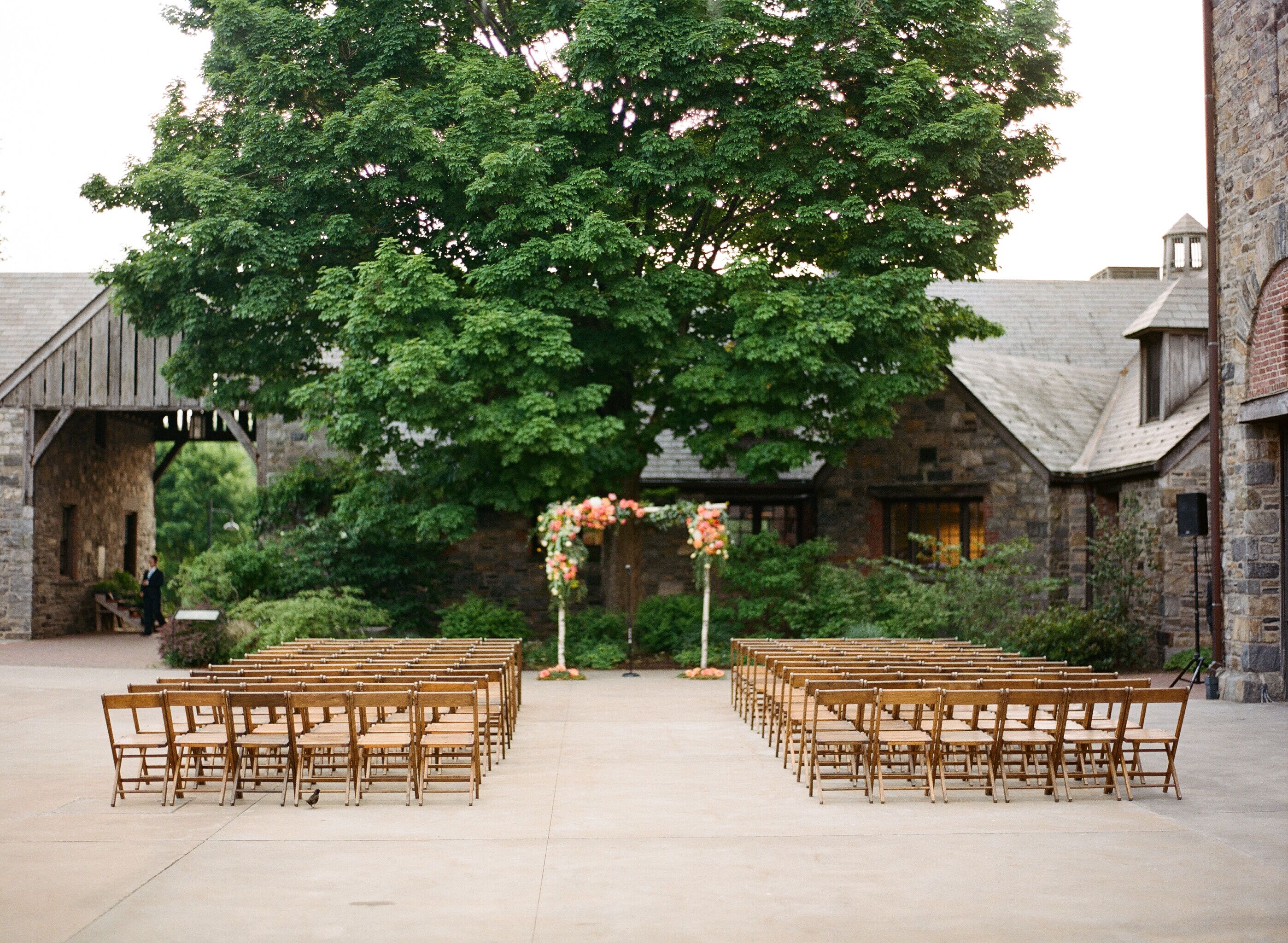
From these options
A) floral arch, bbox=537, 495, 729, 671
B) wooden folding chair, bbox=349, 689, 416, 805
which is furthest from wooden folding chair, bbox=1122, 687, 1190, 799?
floral arch, bbox=537, 495, 729, 671

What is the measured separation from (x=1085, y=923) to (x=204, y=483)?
5011 cm

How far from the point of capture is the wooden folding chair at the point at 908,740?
872 centimetres

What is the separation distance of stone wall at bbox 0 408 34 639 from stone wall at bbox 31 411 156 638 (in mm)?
159

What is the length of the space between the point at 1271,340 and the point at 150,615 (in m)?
21.4

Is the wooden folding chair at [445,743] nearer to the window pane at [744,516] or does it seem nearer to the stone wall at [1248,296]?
the stone wall at [1248,296]

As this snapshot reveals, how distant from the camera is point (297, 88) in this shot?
62.5ft

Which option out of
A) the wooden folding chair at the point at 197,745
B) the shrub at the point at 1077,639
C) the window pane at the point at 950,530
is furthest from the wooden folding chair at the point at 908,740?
the window pane at the point at 950,530

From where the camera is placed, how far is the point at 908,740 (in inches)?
347

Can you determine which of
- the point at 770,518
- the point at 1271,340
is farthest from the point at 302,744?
the point at 770,518

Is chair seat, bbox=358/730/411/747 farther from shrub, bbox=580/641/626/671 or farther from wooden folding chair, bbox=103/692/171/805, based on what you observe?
shrub, bbox=580/641/626/671

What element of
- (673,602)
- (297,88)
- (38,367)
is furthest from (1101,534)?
(38,367)

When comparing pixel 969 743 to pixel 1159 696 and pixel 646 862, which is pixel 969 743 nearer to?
pixel 1159 696

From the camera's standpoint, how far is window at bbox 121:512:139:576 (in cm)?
3125

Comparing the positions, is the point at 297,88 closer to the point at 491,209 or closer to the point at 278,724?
the point at 491,209
